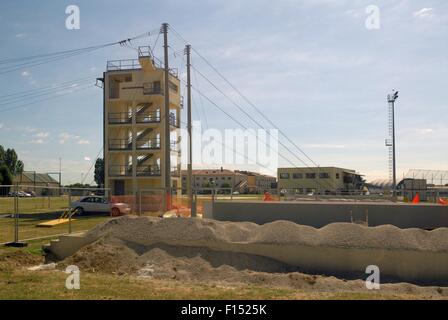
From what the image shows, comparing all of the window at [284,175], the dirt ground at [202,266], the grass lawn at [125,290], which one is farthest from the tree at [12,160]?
the grass lawn at [125,290]

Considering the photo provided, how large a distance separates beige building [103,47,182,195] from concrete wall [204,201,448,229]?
61.8 feet

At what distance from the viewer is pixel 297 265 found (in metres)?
12.7

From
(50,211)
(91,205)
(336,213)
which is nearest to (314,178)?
(91,205)

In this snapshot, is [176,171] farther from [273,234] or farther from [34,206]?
[273,234]

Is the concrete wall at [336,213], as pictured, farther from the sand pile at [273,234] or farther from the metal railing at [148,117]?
the metal railing at [148,117]

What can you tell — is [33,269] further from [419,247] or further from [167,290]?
[419,247]

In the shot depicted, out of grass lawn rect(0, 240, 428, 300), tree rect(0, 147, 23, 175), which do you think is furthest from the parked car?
tree rect(0, 147, 23, 175)

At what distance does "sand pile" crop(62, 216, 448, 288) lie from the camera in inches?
467

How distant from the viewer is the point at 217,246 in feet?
43.9

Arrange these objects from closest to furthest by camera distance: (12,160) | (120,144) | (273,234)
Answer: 1. (273,234)
2. (120,144)
3. (12,160)

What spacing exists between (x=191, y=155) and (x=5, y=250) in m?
15.1

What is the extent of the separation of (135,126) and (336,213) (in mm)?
24810

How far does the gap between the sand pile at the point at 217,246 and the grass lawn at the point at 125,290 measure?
1.13m
